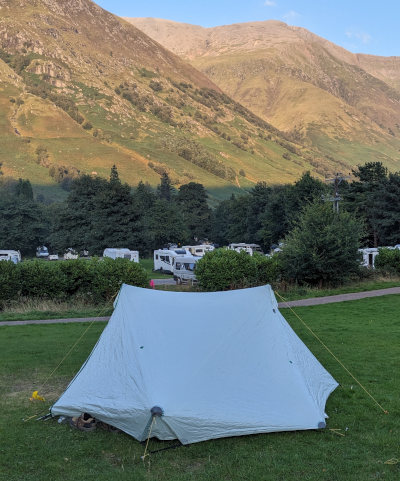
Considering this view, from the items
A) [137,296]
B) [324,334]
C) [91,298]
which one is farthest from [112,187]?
[137,296]

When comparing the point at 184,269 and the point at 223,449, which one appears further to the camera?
the point at 184,269

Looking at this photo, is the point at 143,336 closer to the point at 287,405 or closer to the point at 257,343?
the point at 257,343

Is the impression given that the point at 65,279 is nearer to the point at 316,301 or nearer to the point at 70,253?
the point at 316,301

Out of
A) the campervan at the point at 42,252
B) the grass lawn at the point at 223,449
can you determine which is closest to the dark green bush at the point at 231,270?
the grass lawn at the point at 223,449

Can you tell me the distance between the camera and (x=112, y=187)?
5647cm

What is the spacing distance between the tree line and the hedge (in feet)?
85.6

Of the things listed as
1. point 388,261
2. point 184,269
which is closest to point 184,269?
point 184,269

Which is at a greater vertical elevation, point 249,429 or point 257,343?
point 257,343

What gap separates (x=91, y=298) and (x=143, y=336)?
15056mm

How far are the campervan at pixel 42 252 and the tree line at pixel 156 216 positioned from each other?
3.50 ft

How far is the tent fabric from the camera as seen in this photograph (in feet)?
25.5

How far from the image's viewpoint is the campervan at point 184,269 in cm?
3544

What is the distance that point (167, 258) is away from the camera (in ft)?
154

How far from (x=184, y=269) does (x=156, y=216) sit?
2979 centimetres
